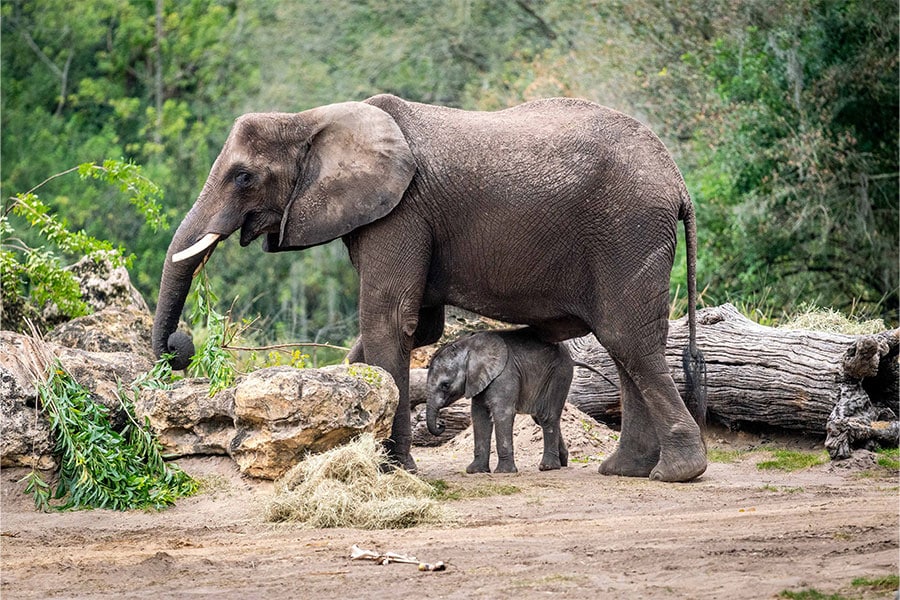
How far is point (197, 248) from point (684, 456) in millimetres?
3781

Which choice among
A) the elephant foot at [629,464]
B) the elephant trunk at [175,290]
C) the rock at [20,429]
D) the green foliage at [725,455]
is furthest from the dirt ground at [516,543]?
the green foliage at [725,455]

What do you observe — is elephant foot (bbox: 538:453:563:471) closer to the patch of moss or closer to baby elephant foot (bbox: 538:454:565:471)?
baby elephant foot (bbox: 538:454:565:471)

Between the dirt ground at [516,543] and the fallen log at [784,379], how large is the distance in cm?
63

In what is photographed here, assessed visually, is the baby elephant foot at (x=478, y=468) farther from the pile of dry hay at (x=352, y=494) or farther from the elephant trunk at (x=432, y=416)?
the pile of dry hay at (x=352, y=494)

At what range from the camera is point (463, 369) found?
10.5 m

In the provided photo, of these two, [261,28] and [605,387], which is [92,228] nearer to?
[261,28]

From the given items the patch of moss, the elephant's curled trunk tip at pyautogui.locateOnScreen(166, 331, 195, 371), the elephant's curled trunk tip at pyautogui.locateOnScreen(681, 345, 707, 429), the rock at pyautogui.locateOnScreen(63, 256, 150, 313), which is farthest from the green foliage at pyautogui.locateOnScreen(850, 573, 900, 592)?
the rock at pyautogui.locateOnScreen(63, 256, 150, 313)

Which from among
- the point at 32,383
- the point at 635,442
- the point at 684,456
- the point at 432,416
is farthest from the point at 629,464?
the point at 32,383

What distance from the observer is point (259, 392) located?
8938 millimetres

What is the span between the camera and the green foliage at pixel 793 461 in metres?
10.8

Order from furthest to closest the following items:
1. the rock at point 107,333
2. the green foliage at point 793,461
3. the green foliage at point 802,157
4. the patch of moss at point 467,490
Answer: the green foliage at point 802,157 < the rock at point 107,333 < the green foliage at point 793,461 < the patch of moss at point 467,490

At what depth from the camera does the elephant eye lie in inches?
Result: 381

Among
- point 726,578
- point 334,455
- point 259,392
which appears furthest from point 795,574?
point 259,392

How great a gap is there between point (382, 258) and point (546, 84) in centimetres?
1333
